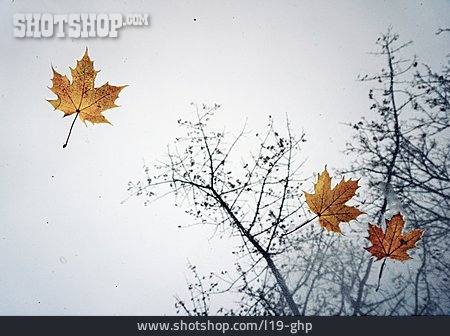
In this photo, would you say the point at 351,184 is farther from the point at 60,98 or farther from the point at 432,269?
the point at 60,98

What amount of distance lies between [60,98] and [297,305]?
165cm

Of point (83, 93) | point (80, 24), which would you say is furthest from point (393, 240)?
point (80, 24)

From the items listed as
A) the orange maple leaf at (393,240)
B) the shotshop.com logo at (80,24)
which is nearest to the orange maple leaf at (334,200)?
the orange maple leaf at (393,240)

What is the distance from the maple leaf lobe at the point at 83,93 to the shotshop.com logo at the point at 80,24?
0.65m

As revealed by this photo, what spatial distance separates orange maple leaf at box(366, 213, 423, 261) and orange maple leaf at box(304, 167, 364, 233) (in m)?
0.19

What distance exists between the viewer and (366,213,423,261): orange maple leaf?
5.32 feet

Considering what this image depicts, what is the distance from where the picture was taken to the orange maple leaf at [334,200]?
1489 mm

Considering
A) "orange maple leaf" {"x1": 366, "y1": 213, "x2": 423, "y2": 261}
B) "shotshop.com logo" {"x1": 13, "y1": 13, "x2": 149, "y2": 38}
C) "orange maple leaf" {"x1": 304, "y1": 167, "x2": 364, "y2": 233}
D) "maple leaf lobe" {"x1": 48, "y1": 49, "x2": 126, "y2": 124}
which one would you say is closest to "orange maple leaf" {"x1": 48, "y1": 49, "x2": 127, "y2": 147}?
"maple leaf lobe" {"x1": 48, "y1": 49, "x2": 126, "y2": 124}

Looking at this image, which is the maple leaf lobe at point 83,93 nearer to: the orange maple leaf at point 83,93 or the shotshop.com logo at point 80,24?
the orange maple leaf at point 83,93

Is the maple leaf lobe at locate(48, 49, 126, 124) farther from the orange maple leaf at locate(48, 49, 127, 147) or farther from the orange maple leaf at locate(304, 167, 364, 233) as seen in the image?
the orange maple leaf at locate(304, 167, 364, 233)

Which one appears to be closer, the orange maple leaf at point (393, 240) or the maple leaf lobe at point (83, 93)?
the maple leaf lobe at point (83, 93)

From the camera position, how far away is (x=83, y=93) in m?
1.47
